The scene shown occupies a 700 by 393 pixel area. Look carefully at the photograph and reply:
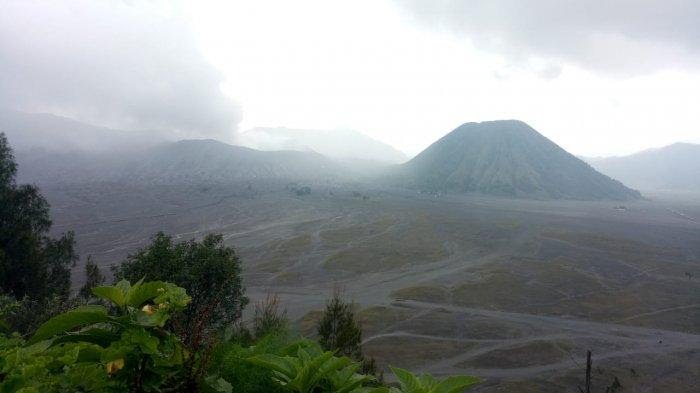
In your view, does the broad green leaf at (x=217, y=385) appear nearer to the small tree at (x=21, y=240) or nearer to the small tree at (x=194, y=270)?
the small tree at (x=194, y=270)

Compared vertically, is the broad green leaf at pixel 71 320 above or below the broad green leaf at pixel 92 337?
above

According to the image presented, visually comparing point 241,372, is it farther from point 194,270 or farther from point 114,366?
point 194,270

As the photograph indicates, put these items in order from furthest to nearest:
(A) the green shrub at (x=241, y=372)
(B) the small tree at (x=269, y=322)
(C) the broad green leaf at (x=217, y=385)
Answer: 1. (B) the small tree at (x=269, y=322)
2. (A) the green shrub at (x=241, y=372)
3. (C) the broad green leaf at (x=217, y=385)

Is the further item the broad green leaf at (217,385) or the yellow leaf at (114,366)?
the broad green leaf at (217,385)

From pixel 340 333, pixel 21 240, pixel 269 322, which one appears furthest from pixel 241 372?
pixel 21 240

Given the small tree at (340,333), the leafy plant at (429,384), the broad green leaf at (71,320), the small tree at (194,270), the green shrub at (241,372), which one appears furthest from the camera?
the small tree at (194,270)

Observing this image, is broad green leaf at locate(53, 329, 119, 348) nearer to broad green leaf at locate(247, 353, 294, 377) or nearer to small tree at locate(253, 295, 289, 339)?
broad green leaf at locate(247, 353, 294, 377)

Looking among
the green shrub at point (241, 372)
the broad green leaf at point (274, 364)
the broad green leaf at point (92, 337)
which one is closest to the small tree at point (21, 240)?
the green shrub at point (241, 372)

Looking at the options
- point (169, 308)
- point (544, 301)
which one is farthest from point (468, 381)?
point (544, 301)

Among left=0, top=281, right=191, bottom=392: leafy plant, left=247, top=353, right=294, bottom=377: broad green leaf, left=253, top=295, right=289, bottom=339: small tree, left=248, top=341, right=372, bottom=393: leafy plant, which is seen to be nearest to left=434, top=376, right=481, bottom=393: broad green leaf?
left=248, top=341, right=372, bottom=393: leafy plant

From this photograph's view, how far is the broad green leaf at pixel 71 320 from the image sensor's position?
2.19 metres

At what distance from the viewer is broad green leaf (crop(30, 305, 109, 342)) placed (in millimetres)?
2191

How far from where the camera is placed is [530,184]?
628 ft

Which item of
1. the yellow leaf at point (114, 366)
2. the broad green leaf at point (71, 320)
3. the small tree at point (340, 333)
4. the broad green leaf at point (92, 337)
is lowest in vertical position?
the small tree at point (340, 333)
